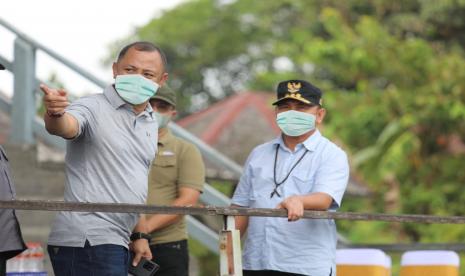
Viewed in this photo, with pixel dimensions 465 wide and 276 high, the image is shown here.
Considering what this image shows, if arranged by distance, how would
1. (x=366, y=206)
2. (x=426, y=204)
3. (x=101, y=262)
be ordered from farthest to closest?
(x=366, y=206)
(x=426, y=204)
(x=101, y=262)

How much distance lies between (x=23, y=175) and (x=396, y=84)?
12.5m

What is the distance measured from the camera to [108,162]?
4.24m

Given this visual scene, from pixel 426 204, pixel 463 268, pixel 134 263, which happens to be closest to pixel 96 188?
pixel 134 263

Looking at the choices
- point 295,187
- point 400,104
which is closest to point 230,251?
point 295,187

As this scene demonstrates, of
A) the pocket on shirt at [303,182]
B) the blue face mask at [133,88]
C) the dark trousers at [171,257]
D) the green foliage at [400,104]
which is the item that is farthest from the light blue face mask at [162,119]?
the green foliage at [400,104]

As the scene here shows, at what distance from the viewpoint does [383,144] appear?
57.3 feet

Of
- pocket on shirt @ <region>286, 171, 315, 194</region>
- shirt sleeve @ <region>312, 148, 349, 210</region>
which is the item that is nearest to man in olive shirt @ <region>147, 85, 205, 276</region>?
pocket on shirt @ <region>286, 171, 315, 194</region>

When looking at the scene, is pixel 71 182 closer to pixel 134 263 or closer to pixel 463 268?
pixel 134 263

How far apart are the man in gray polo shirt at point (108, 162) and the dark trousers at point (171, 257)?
46.0 inches

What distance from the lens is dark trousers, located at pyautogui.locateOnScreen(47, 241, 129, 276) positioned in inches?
163

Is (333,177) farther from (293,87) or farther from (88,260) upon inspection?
(88,260)

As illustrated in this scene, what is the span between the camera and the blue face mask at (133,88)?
4.34 m

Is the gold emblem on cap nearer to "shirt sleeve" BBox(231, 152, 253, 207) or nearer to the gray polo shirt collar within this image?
"shirt sleeve" BBox(231, 152, 253, 207)

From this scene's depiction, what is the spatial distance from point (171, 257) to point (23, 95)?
82.6 inches
